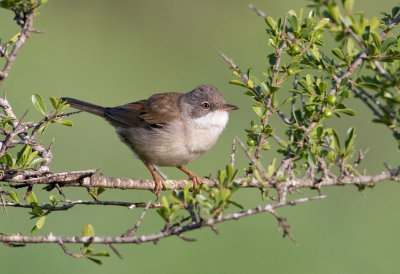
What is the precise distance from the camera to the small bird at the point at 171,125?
5.96 m

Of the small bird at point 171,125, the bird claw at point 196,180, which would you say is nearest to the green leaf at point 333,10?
the bird claw at point 196,180

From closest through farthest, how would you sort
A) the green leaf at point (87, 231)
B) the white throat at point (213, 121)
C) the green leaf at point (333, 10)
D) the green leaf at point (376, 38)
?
the green leaf at point (333, 10)
the green leaf at point (87, 231)
the green leaf at point (376, 38)
the white throat at point (213, 121)

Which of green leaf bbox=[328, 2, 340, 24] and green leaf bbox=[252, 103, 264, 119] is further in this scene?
green leaf bbox=[252, 103, 264, 119]

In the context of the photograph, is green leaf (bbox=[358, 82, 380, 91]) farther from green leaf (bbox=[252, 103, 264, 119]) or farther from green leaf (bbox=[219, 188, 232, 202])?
green leaf (bbox=[219, 188, 232, 202])

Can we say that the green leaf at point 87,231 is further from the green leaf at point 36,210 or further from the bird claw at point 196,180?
the bird claw at point 196,180

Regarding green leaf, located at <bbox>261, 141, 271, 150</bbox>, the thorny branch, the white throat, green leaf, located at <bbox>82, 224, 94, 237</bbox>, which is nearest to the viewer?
the thorny branch

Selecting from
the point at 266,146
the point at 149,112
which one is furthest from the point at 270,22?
the point at 149,112

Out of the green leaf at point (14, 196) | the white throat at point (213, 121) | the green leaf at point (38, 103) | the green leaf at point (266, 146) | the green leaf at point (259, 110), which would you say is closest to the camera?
the green leaf at point (14, 196)

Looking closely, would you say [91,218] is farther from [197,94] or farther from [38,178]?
[38,178]

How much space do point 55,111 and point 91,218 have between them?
201 inches

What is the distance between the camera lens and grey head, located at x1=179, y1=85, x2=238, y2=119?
6.36m

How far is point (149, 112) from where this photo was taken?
6.57 meters

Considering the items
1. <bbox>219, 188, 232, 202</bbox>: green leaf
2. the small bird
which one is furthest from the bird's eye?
<bbox>219, 188, 232, 202</bbox>: green leaf

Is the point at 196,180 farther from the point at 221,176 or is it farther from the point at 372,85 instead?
the point at 221,176
